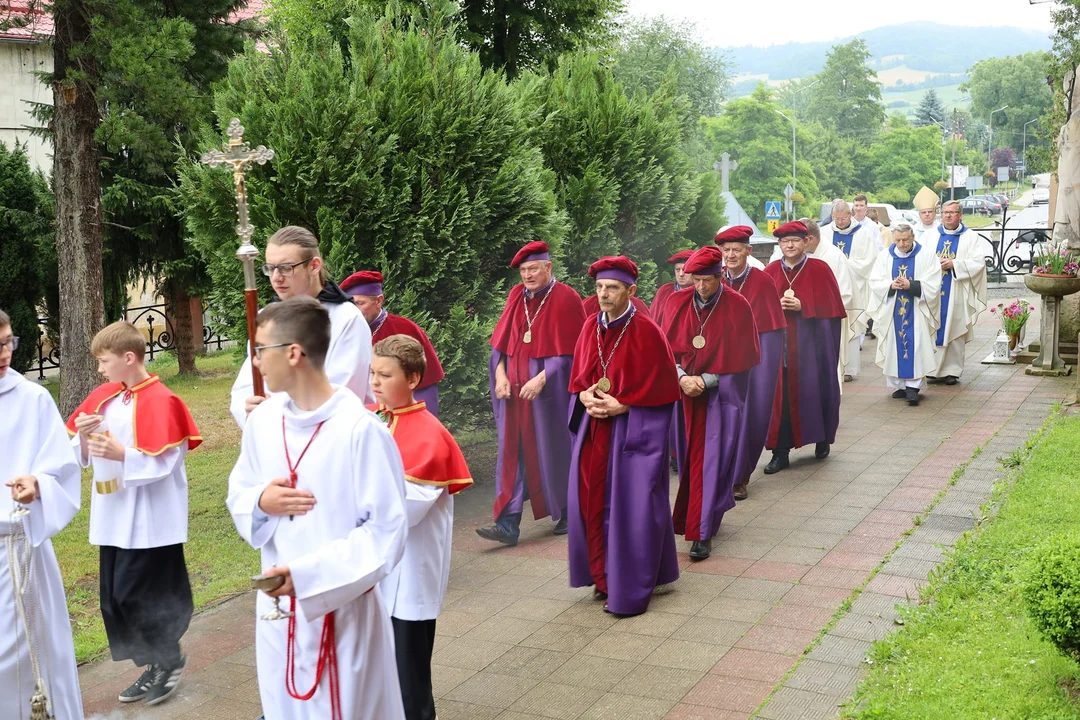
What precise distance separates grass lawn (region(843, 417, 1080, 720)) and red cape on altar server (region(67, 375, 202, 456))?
142 inches

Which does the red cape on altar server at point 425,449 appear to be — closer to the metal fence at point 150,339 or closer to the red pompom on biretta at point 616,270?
the red pompom on biretta at point 616,270

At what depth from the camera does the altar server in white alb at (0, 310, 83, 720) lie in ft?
15.0

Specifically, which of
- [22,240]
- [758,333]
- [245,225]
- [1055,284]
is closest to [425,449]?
[245,225]

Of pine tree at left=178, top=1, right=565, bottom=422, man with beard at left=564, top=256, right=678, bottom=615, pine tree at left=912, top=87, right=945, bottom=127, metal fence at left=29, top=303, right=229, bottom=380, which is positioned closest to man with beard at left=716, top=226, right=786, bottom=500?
pine tree at left=178, top=1, right=565, bottom=422

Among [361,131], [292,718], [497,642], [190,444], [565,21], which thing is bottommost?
[497,642]

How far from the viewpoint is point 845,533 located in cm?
832

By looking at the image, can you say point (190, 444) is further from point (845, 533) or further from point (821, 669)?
point (845, 533)

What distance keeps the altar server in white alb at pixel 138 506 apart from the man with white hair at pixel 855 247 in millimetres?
10963

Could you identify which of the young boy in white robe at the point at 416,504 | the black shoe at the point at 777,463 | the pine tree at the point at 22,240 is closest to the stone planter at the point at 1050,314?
the black shoe at the point at 777,463

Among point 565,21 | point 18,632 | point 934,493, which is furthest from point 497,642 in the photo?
point 565,21

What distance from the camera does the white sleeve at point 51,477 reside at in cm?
472

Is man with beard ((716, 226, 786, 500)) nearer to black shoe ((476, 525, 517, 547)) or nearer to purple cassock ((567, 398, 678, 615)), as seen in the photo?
black shoe ((476, 525, 517, 547))

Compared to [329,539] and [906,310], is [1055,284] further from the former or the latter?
[329,539]

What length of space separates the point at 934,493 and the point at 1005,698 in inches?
169
